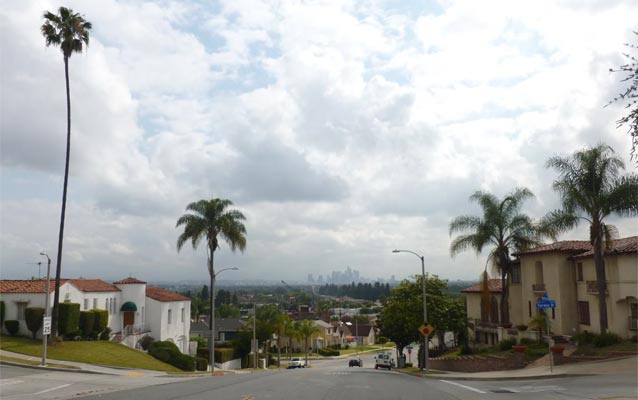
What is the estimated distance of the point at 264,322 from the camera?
77562mm

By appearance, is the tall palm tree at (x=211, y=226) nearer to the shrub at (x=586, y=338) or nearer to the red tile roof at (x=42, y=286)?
the red tile roof at (x=42, y=286)

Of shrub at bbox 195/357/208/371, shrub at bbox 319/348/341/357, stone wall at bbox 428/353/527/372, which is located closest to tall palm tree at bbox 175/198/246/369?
shrub at bbox 195/357/208/371

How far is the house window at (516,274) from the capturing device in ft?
161

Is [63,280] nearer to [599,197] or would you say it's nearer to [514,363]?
[514,363]

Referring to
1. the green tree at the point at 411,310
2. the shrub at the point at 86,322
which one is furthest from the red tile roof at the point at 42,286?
the green tree at the point at 411,310

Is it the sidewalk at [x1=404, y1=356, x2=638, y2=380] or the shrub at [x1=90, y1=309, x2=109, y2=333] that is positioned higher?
the shrub at [x1=90, y1=309, x2=109, y2=333]

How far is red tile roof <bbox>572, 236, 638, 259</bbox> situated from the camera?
112 feet

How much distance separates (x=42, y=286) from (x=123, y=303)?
383 inches

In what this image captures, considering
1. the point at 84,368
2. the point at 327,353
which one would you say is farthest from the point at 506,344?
the point at 327,353

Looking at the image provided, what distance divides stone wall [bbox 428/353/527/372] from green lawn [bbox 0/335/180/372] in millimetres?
21852

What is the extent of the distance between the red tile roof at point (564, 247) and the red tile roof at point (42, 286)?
35.4 meters

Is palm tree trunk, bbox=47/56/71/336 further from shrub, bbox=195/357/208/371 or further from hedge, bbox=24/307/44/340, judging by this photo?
shrub, bbox=195/357/208/371

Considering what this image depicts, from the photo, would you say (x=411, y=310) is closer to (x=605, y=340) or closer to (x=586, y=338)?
(x=586, y=338)

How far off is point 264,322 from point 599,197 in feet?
175
